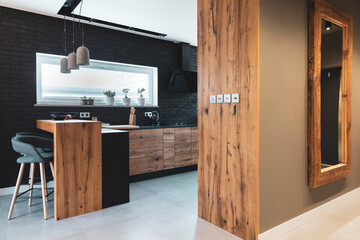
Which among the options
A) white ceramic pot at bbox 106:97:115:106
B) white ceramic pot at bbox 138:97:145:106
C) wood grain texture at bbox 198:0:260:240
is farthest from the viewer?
white ceramic pot at bbox 138:97:145:106

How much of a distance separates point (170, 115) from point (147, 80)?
0.97m

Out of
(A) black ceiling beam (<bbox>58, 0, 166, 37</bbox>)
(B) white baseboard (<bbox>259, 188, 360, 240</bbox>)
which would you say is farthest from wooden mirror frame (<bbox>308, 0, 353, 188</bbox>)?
(A) black ceiling beam (<bbox>58, 0, 166, 37</bbox>)

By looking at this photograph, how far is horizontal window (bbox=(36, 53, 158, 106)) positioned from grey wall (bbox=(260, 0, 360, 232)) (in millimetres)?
3495

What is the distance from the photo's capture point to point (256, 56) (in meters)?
2.33

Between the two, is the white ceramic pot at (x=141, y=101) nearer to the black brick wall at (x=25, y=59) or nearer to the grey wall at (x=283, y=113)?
the black brick wall at (x=25, y=59)

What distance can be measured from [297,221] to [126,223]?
75.1 inches

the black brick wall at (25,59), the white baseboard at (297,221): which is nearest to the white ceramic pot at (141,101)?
the black brick wall at (25,59)

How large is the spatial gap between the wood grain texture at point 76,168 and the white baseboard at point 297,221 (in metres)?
2.12

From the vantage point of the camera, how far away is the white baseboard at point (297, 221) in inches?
96.8

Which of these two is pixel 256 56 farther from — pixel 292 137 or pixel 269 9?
pixel 292 137

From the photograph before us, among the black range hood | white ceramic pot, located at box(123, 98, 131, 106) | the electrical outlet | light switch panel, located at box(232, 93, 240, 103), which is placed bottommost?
the electrical outlet

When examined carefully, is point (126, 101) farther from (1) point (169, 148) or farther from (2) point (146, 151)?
(1) point (169, 148)

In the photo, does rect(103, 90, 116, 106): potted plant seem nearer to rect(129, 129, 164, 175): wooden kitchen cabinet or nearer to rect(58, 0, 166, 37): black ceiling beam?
rect(129, 129, 164, 175): wooden kitchen cabinet

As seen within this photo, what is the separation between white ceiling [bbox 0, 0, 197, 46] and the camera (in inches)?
150
